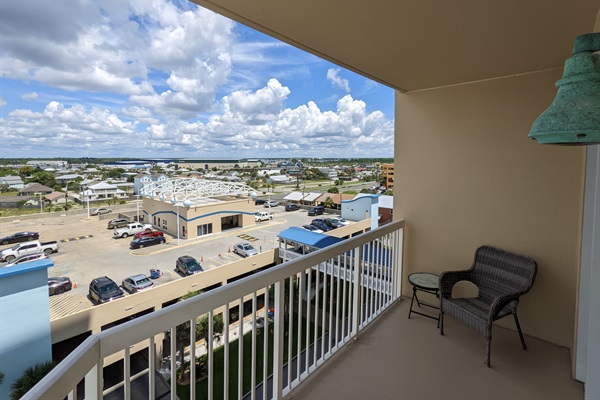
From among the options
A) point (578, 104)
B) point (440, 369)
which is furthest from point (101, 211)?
point (578, 104)

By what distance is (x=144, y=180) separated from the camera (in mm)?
7051

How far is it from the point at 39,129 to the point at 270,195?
6196 mm

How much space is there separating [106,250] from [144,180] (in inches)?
71.3

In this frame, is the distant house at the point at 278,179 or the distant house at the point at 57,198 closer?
the distant house at the point at 57,198

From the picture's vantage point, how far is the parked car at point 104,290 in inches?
171

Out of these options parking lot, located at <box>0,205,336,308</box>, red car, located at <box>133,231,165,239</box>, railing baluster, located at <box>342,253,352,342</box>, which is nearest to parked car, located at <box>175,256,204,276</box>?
parking lot, located at <box>0,205,336,308</box>

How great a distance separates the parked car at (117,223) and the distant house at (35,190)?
1793mm

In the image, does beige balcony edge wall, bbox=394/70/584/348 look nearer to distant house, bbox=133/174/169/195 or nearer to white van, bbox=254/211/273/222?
distant house, bbox=133/174/169/195

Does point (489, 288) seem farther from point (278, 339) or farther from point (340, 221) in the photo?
point (340, 221)

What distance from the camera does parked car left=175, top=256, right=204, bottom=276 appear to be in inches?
221

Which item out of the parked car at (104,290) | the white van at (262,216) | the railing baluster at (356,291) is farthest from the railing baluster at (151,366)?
the white van at (262,216)

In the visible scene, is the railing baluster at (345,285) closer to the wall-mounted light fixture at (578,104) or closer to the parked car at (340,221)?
the wall-mounted light fixture at (578,104)

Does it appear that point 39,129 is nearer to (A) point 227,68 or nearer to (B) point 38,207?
(B) point 38,207

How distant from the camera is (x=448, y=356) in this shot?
7.16 feet
